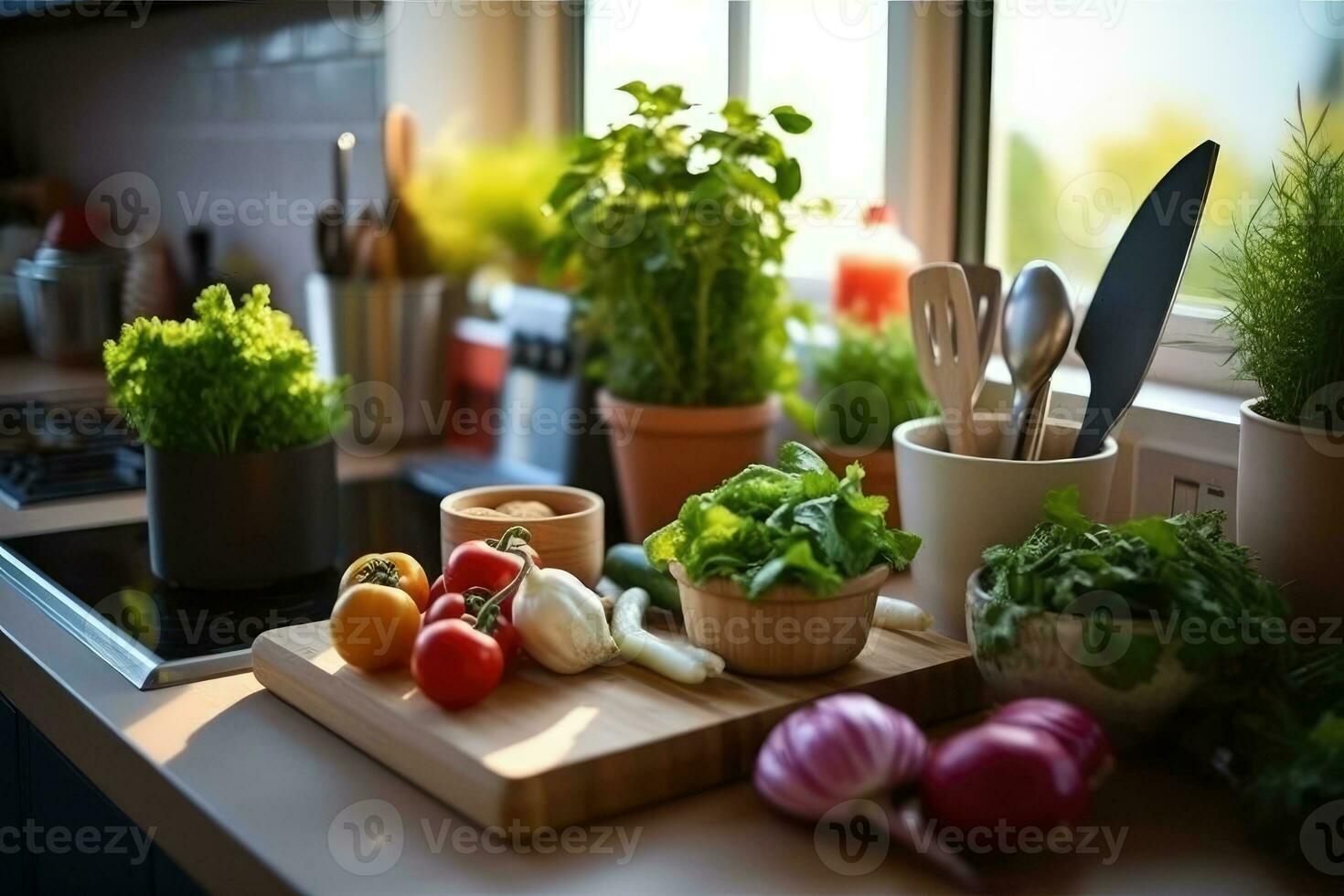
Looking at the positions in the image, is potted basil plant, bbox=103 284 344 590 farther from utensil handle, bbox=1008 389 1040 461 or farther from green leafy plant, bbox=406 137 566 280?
green leafy plant, bbox=406 137 566 280

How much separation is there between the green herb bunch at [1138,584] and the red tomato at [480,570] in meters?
0.32

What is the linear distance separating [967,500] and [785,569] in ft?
0.68

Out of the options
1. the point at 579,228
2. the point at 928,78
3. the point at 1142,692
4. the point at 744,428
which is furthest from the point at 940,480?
the point at 928,78

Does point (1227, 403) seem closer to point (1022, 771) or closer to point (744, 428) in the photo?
point (744, 428)

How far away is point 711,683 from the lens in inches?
34.8

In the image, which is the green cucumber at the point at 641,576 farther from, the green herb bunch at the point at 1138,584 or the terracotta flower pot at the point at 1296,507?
the terracotta flower pot at the point at 1296,507

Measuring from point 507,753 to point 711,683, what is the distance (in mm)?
161

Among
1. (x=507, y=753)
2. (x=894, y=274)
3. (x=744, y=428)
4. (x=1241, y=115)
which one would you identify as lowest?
(x=507, y=753)

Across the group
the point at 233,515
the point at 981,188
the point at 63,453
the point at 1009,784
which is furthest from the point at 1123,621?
the point at 63,453

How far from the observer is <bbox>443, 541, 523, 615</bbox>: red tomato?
37.4 inches

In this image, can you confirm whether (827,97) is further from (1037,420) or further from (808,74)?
(1037,420)

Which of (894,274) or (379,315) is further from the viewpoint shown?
(379,315)

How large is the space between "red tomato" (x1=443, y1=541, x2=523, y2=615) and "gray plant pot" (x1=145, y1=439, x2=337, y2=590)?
0.86ft

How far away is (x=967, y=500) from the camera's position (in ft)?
3.28
